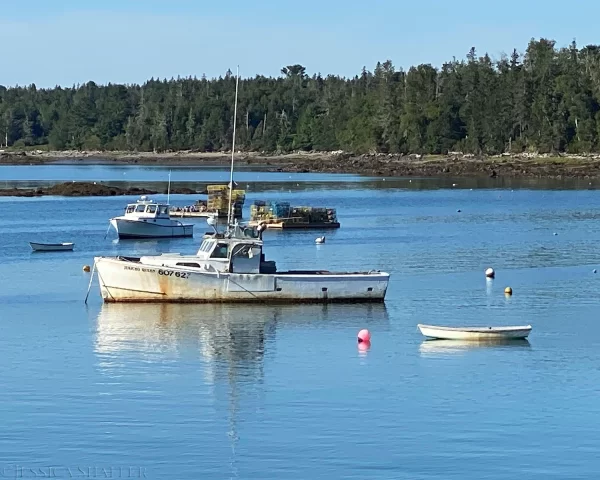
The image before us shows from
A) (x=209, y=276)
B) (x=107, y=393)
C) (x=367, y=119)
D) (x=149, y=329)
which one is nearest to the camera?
(x=107, y=393)

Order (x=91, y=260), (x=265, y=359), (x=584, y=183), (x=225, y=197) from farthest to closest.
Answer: (x=584, y=183) < (x=225, y=197) < (x=91, y=260) < (x=265, y=359)

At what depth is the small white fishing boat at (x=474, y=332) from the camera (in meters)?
32.6

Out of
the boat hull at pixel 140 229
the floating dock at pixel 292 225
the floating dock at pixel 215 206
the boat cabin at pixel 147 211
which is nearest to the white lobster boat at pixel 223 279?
the boat hull at pixel 140 229

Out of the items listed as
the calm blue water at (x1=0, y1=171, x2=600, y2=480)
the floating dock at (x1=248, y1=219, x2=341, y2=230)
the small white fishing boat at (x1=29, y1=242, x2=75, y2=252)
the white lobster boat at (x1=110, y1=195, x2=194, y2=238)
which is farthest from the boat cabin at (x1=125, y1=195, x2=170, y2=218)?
the calm blue water at (x1=0, y1=171, x2=600, y2=480)

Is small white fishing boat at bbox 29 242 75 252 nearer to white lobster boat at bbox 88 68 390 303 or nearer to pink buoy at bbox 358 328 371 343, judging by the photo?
white lobster boat at bbox 88 68 390 303

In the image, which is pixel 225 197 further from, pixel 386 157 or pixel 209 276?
pixel 386 157

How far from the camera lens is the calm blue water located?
22688 millimetres

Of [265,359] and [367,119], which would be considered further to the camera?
[367,119]

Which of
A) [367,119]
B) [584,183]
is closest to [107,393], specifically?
[584,183]

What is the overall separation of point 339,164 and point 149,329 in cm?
13653

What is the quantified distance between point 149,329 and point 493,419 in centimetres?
1274

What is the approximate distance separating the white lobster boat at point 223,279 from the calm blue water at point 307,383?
47 centimetres

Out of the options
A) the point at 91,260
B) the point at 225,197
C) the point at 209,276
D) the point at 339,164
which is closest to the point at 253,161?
the point at 339,164

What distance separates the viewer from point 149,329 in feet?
115
